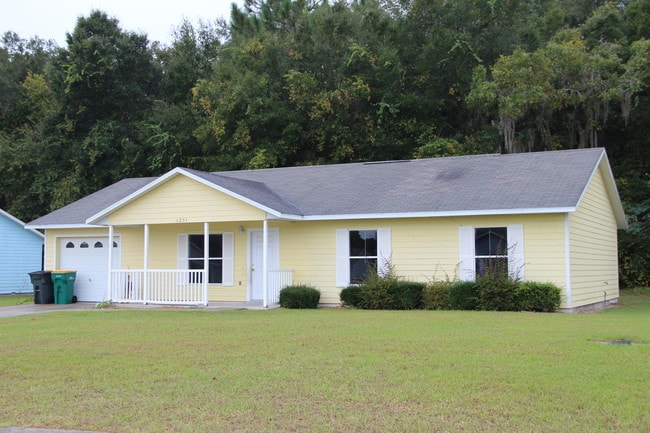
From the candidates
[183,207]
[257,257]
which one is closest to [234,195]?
[183,207]

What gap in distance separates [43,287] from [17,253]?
33.8 feet

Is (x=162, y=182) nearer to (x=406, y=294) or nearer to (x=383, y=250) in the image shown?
(x=383, y=250)

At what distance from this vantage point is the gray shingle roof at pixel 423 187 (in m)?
17.2

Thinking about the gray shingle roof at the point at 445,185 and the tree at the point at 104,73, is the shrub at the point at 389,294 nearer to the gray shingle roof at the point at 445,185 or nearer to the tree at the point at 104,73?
the gray shingle roof at the point at 445,185

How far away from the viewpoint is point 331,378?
7832 millimetres

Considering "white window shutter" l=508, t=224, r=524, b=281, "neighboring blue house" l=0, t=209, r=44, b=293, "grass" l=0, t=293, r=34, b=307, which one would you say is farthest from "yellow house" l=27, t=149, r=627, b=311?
"neighboring blue house" l=0, t=209, r=44, b=293

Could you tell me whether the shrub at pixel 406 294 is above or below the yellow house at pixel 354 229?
below

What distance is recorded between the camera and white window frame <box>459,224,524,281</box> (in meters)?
16.9

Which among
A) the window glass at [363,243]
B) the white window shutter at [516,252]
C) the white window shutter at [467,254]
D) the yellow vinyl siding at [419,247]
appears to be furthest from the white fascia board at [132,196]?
the white window shutter at [516,252]

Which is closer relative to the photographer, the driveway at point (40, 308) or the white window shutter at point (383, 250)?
the driveway at point (40, 308)

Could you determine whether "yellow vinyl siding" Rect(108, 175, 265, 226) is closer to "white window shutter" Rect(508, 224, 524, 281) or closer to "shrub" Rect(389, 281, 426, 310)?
"shrub" Rect(389, 281, 426, 310)

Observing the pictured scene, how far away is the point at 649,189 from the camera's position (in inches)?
1073

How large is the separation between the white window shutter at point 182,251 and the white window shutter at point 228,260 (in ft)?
4.46

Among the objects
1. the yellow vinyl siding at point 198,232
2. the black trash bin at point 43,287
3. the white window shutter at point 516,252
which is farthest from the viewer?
the black trash bin at point 43,287
